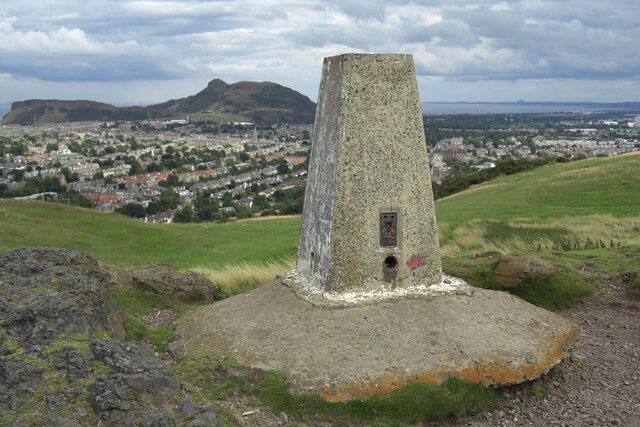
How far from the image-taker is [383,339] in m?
8.02

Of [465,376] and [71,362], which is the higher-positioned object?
[71,362]

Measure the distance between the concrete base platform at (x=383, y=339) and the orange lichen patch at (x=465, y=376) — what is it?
0.01m

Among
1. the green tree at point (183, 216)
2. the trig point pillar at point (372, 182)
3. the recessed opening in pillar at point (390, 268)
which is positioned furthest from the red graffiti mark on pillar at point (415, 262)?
the green tree at point (183, 216)

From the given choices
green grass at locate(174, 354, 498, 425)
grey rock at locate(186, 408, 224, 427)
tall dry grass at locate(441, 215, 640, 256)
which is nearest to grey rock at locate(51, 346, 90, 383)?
grey rock at locate(186, 408, 224, 427)

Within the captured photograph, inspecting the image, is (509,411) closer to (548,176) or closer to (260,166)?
(548,176)

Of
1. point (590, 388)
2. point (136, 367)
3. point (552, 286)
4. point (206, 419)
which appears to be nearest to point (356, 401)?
point (206, 419)

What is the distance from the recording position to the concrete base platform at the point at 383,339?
288 inches

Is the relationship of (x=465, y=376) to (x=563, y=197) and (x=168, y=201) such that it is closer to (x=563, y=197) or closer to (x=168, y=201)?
(x=563, y=197)

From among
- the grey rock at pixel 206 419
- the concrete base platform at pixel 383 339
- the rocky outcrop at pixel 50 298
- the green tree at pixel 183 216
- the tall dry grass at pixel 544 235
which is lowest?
the green tree at pixel 183 216

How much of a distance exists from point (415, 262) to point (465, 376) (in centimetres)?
260

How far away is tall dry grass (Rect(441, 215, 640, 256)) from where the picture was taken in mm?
16109

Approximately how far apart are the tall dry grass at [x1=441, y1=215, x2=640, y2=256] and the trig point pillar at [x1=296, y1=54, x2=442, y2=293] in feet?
21.6

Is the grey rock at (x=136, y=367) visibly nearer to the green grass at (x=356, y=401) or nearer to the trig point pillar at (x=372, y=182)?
the green grass at (x=356, y=401)

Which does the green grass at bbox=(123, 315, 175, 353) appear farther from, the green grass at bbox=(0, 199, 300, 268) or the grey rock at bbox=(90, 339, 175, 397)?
the green grass at bbox=(0, 199, 300, 268)
